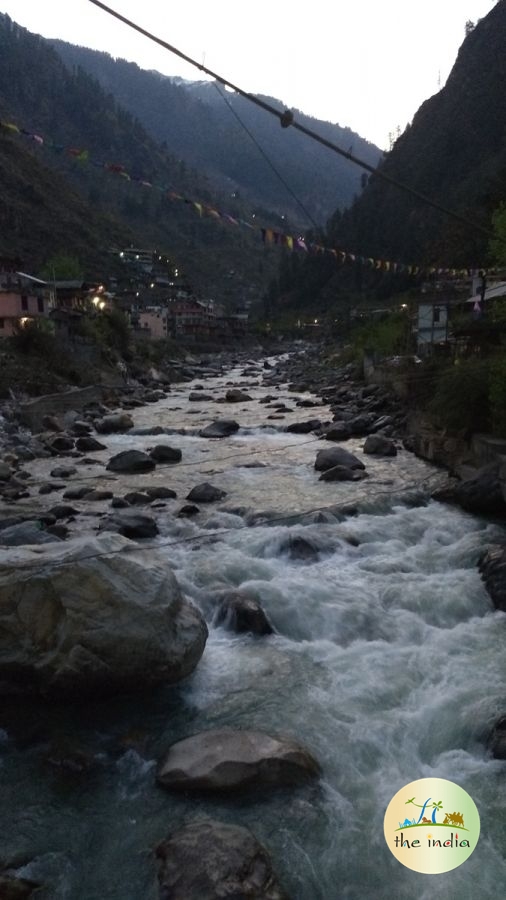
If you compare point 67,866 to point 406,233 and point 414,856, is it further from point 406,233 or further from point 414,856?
point 406,233

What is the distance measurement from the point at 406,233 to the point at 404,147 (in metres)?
27.2

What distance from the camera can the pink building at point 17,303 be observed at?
112ft

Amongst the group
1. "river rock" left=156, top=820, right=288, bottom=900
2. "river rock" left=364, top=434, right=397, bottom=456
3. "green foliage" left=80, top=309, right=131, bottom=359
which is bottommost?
"river rock" left=364, top=434, right=397, bottom=456

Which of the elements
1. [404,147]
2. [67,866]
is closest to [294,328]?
A: [404,147]

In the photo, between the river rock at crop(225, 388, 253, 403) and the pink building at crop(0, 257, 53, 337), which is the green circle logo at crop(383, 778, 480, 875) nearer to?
the river rock at crop(225, 388, 253, 403)

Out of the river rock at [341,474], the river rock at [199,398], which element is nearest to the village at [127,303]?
the river rock at [199,398]

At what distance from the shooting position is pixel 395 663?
6645 millimetres

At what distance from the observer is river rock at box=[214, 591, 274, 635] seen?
7.23 meters

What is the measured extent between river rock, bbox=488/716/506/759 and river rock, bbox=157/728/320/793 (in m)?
1.61

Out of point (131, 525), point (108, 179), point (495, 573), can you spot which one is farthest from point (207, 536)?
point (108, 179)

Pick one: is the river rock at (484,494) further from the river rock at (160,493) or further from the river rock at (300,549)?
the river rock at (160,493)

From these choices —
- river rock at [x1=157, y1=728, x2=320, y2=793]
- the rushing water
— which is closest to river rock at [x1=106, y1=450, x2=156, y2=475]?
the rushing water

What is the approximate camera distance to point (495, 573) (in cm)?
838

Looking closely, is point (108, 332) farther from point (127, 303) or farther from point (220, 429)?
point (127, 303)
